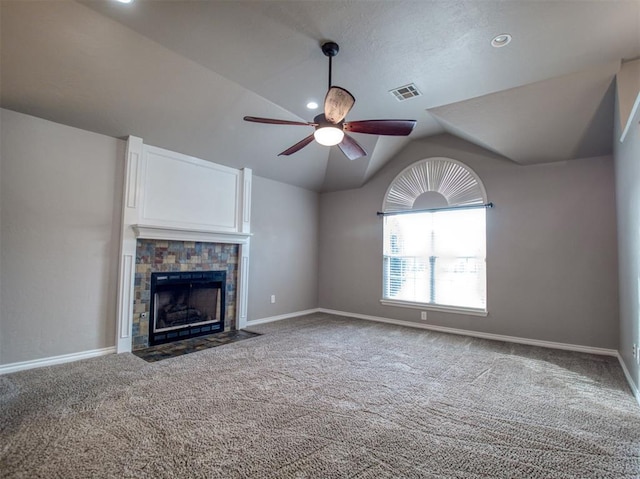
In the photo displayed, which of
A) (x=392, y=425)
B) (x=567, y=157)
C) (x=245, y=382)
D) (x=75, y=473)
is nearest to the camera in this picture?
(x=75, y=473)

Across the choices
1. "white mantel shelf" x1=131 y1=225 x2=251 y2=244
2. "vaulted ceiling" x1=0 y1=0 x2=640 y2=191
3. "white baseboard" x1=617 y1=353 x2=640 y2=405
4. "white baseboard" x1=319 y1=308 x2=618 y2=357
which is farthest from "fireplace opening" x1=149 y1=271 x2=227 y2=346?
"white baseboard" x1=617 y1=353 x2=640 y2=405

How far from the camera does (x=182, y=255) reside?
447 centimetres

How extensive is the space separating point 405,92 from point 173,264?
368 cm

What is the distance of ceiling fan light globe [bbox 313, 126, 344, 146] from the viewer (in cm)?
267

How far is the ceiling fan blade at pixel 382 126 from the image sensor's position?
104 inches

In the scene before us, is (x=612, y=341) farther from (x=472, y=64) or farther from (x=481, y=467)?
(x=472, y=64)

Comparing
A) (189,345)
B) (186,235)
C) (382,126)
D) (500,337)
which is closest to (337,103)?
(382,126)

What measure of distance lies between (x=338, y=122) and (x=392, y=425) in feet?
7.71

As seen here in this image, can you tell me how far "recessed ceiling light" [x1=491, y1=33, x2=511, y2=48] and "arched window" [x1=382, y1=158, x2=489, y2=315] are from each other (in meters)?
2.41

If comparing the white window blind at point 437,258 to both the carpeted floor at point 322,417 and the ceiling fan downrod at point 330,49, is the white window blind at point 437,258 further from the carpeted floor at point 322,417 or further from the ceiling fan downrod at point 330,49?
the ceiling fan downrod at point 330,49

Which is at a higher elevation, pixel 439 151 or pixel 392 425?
pixel 439 151

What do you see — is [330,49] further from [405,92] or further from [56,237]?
[56,237]

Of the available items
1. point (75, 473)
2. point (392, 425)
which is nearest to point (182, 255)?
point (75, 473)

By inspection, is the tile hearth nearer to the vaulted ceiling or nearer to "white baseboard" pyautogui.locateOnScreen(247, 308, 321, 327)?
"white baseboard" pyautogui.locateOnScreen(247, 308, 321, 327)
